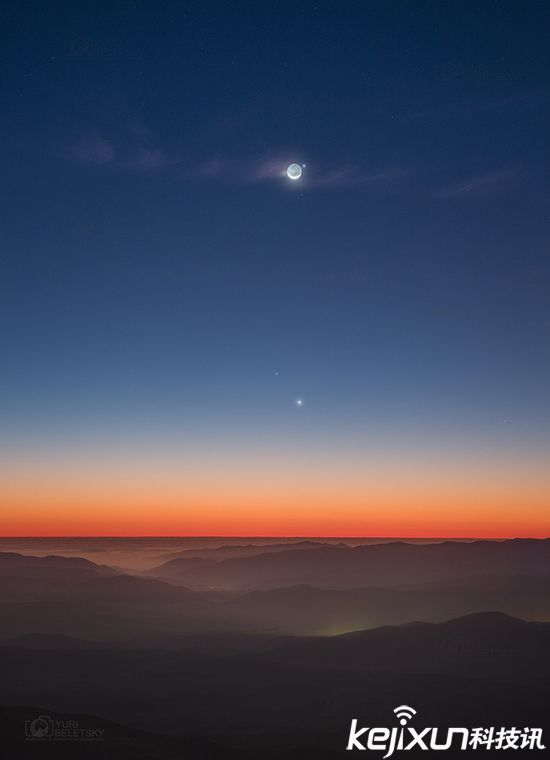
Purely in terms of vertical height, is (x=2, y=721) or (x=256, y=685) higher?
(x=2, y=721)

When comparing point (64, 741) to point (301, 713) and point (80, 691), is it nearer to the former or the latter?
point (301, 713)

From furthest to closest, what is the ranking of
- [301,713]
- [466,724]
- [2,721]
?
[301,713]
[466,724]
[2,721]

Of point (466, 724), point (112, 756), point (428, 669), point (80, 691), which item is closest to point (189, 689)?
point (80, 691)

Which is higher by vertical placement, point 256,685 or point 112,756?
point 112,756

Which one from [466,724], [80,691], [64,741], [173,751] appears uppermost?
[64,741]

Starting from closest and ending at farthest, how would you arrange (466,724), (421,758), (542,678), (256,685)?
(421,758)
(466,724)
(542,678)
(256,685)

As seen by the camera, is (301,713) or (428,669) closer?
(301,713)

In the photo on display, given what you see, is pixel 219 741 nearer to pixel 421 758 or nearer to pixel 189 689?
pixel 421 758

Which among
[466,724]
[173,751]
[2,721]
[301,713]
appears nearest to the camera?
[2,721]

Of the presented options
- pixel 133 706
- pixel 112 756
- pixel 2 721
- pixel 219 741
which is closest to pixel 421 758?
pixel 219 741
